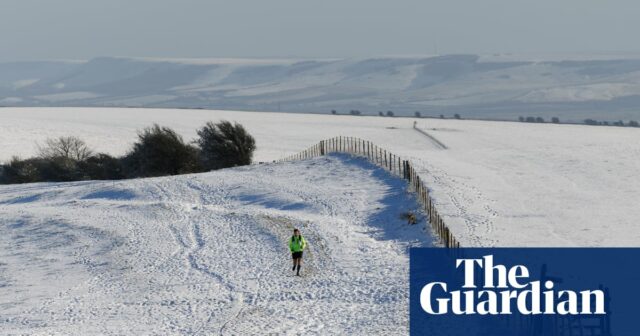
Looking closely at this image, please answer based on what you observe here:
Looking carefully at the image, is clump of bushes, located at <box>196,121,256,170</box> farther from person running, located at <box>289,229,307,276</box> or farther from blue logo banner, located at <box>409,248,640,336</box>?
person running, located at <box>289,229,307,276</box>

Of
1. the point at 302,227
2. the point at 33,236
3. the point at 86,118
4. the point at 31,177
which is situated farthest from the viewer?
the point at 86,118

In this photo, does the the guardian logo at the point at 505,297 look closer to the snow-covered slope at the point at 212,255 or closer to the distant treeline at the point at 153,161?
the snow-covered slope at the point at 212,255

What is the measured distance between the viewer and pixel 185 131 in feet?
372

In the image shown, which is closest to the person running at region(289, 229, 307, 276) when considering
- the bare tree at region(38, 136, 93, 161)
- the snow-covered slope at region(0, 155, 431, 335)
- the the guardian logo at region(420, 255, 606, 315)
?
the snow-covered slope at region(0, 155, 431, 335)

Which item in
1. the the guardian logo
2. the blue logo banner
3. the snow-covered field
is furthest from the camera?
the snow-covered field

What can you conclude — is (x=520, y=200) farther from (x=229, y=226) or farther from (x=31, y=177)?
(x=31, y=177)

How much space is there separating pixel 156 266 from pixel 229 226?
23.3 ft

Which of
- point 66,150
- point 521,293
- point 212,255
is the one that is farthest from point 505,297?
point 66,150

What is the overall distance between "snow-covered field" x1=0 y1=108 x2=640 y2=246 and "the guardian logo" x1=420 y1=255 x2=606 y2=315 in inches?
296

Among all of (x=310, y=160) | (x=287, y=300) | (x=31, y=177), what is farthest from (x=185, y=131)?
(x=287, y=300)

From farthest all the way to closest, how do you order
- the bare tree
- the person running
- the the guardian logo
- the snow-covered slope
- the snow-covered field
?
the bare tree, the snow-covered field, the person running, the snow-covered slope, the the guardian logo

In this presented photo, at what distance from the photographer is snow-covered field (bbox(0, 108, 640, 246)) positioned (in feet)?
134

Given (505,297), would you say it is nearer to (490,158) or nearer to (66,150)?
(490,158)

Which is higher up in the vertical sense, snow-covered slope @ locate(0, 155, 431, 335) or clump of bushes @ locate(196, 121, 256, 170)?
clump of bushes @ locate(196, 121, 256, 170)
